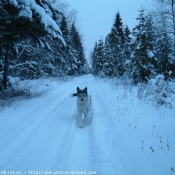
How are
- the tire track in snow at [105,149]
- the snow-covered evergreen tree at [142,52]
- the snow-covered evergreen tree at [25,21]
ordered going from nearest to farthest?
the tire track in snow at [105,149] → the snow-covered evergreen tree at [25,21] → the snow-covered evergreen tree at [142,52]

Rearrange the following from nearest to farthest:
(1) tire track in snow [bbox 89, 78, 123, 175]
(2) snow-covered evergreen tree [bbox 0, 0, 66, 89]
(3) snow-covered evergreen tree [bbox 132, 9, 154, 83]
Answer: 1. (1) tire track in snow [bbox 89, 78, 123, 175]
2. (2) snow-covered evergreen tree [bbox 0, 0, 66, 89]
3. (3) snow-covered evergreen tree [bbox 132, 9, 154, 83]

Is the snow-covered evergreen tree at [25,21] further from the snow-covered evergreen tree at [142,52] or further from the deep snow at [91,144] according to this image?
the snow-covered evergreen tree at [142,52]

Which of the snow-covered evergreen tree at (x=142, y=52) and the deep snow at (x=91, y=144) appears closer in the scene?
the deep snow at (x=91, y=144)

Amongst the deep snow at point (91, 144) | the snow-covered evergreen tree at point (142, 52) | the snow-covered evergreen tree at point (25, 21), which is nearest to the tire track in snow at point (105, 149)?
the deep snow at point (91, 144)

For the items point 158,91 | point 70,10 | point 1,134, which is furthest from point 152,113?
point 70,10

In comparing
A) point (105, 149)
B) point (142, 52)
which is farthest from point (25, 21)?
point (142, 52)

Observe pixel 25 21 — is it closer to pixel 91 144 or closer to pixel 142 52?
pixel 91 144

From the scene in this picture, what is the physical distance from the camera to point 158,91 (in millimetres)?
6688

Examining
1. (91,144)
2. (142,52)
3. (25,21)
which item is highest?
(25,21)

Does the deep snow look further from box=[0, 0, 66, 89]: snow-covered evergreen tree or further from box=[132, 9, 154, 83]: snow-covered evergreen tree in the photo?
box=[132, 9, 154, 83]: snow-covered evergreen tree

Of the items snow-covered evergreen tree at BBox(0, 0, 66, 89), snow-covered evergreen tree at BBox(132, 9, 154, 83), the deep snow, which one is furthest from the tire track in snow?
snow-covered evergreen tree at BBox(132, 9, 154, 83)

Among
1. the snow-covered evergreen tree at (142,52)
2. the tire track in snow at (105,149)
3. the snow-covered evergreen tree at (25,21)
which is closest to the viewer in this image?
the tire track in snow at (105,149)

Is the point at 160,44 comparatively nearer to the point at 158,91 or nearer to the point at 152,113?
the point at 158,91

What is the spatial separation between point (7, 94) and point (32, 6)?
16.3ft
